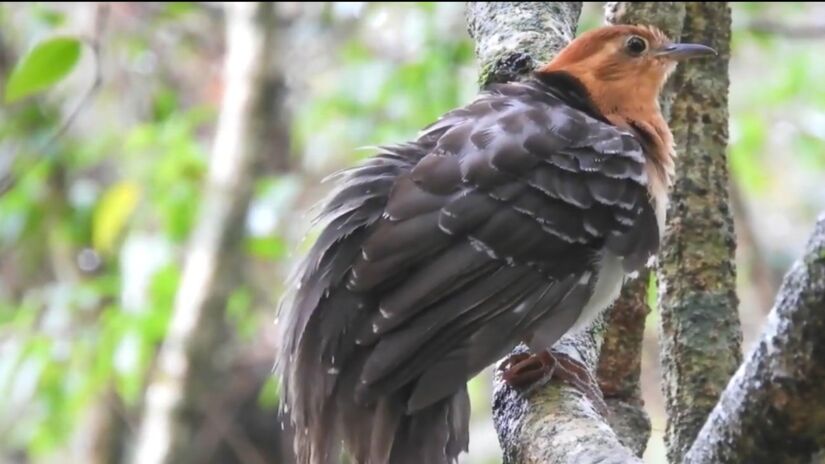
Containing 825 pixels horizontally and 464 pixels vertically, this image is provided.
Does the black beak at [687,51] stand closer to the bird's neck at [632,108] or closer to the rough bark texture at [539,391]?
the bird's neck at [632,108]

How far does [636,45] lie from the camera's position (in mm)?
4156

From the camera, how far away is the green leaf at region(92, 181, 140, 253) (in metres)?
6.35

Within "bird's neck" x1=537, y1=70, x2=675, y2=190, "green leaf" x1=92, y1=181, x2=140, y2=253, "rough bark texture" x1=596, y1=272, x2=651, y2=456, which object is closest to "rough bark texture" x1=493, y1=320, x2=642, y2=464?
"rough bark texture" x1=596, y1=272, x2=651, y2=456

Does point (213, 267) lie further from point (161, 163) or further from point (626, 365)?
point (626, 365)

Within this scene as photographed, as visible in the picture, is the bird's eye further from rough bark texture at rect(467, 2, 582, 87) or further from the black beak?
rough bark texture at rect(467, 2, 582, 87)

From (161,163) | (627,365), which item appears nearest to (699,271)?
(627,365)

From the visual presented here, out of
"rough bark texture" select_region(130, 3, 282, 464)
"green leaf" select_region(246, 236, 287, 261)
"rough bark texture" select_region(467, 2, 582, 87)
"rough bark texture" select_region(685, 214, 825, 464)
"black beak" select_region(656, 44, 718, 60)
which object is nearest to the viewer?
"rough bark texture" select_region(685, 214, 825, 464)

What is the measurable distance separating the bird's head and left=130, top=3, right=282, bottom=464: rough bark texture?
209cm

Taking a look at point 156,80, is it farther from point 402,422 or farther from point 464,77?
point 402,422

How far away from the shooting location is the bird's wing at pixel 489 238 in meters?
2.96

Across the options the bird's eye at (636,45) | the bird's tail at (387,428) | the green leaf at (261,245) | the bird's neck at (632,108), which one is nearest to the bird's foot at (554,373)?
the bird's tail at (387,428)

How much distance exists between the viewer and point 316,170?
8.90 metres

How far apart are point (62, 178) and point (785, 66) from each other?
5047 millimetres

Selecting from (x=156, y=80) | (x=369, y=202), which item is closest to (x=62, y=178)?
(x=156, y=80)
